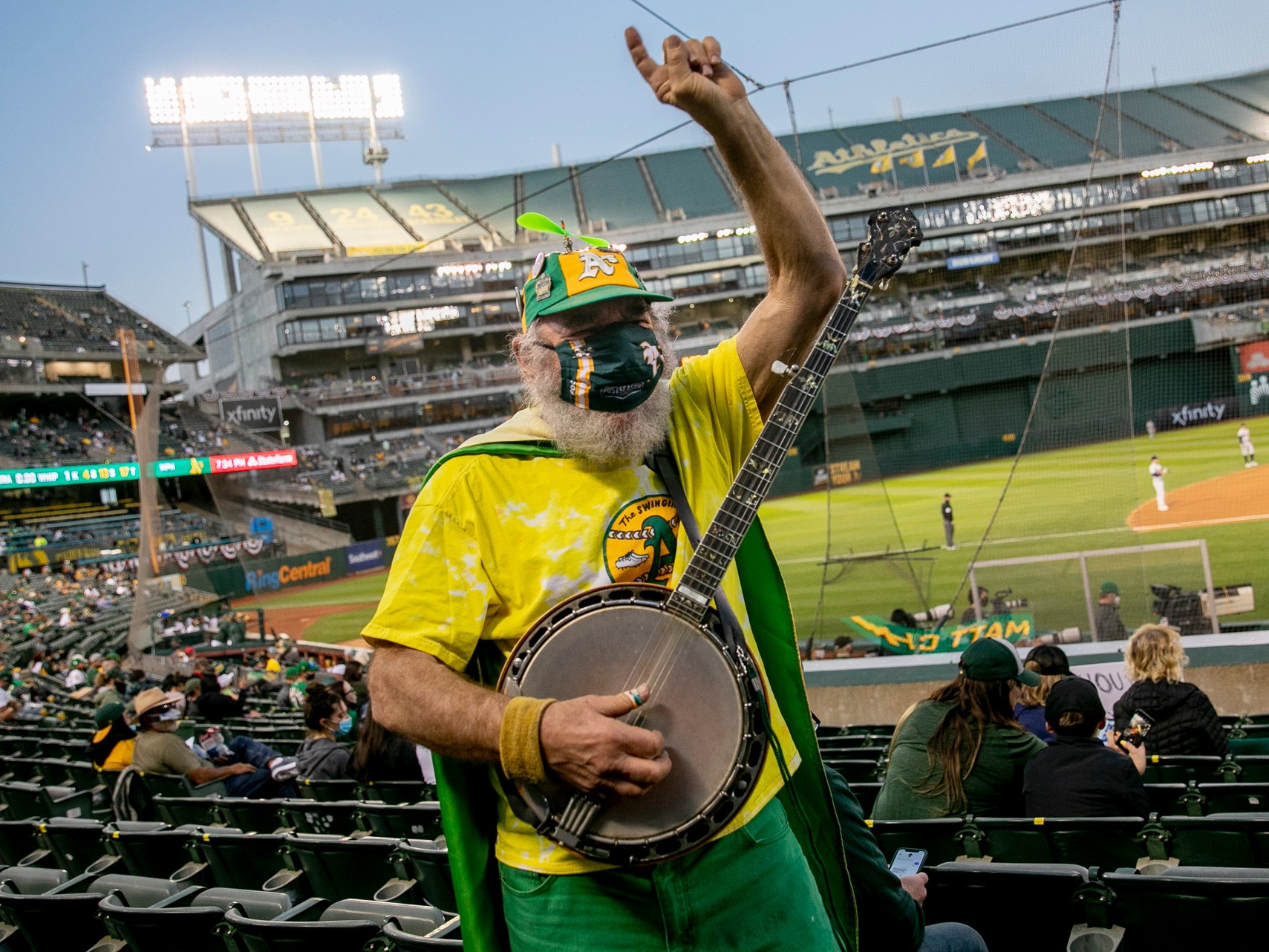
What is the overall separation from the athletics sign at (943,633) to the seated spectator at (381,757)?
17.7 feet

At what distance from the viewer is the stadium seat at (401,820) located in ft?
13.5

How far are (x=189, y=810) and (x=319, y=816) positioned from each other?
3.78ft

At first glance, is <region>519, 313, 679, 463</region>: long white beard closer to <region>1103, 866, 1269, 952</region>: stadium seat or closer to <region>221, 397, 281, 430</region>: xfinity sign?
<region>1103, 866, 1269, 952</region>: stadium seat

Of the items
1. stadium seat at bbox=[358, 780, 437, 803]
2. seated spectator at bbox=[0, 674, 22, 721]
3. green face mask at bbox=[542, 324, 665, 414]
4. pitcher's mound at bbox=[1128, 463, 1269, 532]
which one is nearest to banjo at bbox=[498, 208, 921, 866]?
green face mask at bbox=[542, 324, 665, 414]

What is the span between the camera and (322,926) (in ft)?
8.23

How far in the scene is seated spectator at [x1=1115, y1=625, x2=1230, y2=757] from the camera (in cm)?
454

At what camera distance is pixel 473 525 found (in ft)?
5.83

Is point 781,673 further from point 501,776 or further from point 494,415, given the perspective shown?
point 494,415

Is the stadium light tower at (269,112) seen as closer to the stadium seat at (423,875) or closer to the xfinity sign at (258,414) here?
the xfinity sign at (258,414)

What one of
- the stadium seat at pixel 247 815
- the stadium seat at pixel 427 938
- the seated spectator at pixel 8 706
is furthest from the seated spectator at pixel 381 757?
the seated spectator at pixel 8 706

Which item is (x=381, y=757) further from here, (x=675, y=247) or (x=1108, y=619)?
(x=675, y=247)

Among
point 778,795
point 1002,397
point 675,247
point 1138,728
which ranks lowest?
point 1138,728

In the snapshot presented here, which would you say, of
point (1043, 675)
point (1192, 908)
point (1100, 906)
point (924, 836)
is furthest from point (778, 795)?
point (1043, 675)

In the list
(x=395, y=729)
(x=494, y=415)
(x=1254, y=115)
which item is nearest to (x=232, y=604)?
(x=494, y=415)
